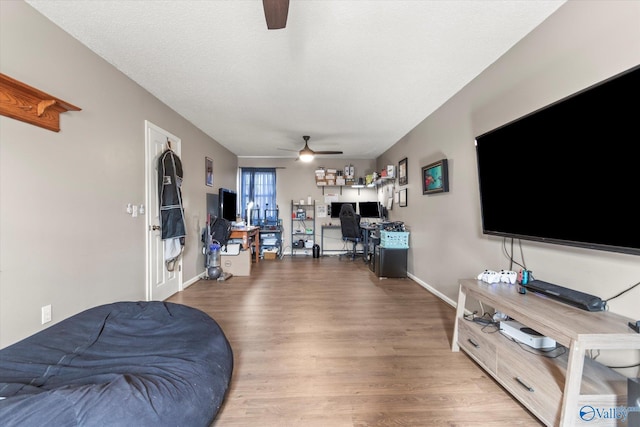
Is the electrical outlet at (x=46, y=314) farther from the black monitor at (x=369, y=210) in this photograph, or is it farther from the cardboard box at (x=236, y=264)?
the black monitor at (x=369, y=210)

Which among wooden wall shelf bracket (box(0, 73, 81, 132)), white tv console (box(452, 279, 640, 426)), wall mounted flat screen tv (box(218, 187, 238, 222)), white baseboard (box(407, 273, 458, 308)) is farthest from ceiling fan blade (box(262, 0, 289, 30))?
wall mounted flat screen tv (box(218, 187, 238, 222))

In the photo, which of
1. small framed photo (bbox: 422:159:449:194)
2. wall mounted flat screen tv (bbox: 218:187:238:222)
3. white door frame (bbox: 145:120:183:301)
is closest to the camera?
white door frame (bbox: 145:120:183:301)

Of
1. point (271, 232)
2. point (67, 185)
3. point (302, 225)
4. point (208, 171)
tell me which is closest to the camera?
point (67, 185)

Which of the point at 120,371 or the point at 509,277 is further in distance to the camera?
the point at 509,277

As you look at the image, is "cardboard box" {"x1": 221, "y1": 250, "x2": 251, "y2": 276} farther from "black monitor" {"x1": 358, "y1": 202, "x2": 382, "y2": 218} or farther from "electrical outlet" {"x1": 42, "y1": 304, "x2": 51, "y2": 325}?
"black monitor" {"x1": 358, "y1": 202, "x2": 382, "y2": 218}

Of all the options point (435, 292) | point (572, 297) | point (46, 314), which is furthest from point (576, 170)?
point (46, 314)

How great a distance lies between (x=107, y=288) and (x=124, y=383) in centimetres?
178

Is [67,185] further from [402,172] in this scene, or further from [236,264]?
[402,172]

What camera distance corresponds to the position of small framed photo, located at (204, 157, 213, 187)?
4.46 metres

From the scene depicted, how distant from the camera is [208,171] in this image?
4.56 meters

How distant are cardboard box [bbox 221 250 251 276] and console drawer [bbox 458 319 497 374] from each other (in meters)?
3.43

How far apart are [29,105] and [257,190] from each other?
476cm

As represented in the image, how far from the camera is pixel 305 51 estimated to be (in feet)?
7.12

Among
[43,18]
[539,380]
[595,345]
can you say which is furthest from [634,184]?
[43,18]
